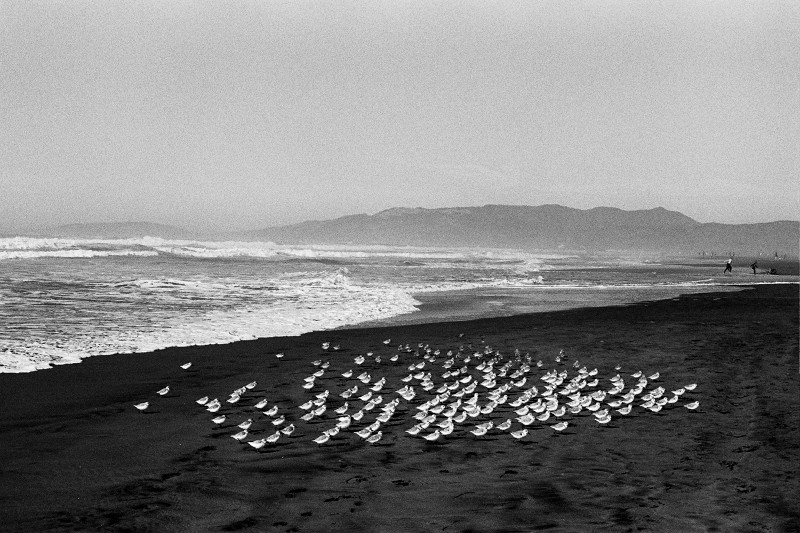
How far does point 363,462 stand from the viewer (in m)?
9.20

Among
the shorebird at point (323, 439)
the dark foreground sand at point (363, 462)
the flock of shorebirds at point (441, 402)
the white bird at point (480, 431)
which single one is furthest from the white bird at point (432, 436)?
the shorebird at point (323, 439)

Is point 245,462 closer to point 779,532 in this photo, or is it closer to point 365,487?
point 365,487

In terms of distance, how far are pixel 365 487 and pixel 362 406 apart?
13.6 feet

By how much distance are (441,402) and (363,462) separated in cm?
355

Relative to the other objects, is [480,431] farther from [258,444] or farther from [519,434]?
[258,444]

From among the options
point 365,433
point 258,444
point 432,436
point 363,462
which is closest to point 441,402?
point 432,436

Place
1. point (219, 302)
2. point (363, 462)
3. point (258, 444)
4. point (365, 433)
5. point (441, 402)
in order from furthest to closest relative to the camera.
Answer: point (219, 302) → point (441, 402) → point (365, 433) → point (258, 444) → point (363, 462)

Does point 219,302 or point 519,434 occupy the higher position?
point 219,302

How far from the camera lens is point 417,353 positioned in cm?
1761

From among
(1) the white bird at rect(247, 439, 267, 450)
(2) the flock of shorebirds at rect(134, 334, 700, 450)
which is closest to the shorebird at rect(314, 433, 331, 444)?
(2) the flock of shorebirds at rect(134, 334, 700, 450)

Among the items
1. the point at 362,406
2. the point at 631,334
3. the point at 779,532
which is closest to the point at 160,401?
the point at 362,406

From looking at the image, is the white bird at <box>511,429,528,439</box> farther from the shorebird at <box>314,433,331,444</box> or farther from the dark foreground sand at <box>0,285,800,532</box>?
the shorebird at <box>314,433,331,444</box>

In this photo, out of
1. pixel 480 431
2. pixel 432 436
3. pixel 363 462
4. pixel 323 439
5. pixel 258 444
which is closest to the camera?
pixel 363 462

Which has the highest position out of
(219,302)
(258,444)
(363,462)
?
(219,302)
